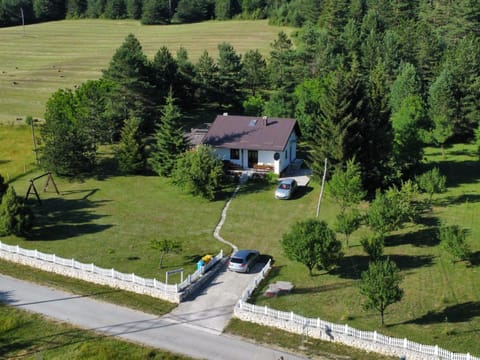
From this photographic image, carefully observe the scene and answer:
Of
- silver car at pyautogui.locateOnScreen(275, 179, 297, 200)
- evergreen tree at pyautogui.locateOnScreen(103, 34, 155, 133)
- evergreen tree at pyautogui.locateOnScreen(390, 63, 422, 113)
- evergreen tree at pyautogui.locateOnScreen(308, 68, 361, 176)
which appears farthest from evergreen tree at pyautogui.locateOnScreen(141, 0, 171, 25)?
silver car at pyautogui.locateOnScreen(275, 179, 297, 200)

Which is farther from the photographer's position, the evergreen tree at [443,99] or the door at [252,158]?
the evergreen tree at [443,99]

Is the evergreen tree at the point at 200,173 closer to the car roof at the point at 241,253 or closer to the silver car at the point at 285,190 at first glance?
the silver car at the point at 285,190

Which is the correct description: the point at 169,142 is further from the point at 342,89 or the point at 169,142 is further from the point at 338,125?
the point at 342,89

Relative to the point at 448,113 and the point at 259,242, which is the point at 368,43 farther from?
the point at 259,242

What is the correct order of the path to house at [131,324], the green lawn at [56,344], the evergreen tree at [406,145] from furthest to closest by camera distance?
the evergreen tree at [406,145], the path to house at [131,324], the green lawn at [56,344]

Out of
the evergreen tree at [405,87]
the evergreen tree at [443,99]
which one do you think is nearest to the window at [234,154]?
the evergreen tree at [405,87]
